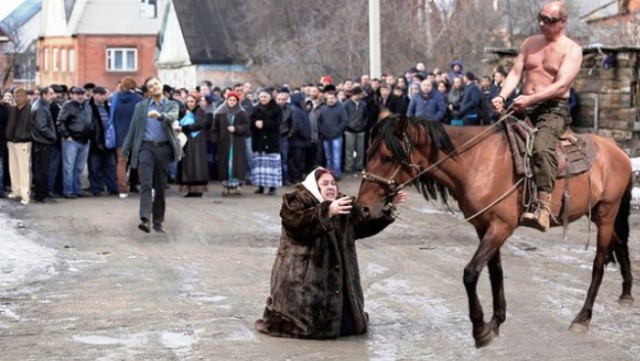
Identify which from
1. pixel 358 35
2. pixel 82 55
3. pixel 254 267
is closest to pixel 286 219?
pixel 254 267

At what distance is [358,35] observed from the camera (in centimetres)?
4291

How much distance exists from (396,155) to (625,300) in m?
3.01

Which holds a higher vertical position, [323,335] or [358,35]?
[358,35]

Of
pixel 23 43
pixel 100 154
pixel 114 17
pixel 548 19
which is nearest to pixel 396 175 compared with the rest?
pixel 548 19

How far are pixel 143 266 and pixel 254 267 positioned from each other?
1149 millimetres

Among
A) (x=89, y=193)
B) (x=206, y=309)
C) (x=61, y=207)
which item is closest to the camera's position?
(x=206, y=309)

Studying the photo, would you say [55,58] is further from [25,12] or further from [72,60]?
[25,12]

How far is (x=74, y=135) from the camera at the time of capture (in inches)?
783

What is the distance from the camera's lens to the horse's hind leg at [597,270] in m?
9.95

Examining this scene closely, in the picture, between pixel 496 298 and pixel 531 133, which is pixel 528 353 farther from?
pixel 531 133

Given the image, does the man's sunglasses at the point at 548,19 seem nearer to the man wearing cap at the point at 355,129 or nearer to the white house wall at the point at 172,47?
the man wearing cap at the point at 355,129

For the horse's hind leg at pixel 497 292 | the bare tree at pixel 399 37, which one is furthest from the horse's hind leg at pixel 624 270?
the bare tree at pixel 399 37

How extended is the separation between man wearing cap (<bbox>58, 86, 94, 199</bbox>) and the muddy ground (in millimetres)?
2168

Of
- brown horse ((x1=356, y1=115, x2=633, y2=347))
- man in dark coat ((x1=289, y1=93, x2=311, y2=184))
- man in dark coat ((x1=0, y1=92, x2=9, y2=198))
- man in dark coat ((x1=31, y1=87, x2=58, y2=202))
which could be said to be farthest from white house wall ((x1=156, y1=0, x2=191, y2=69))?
brown horse ((x1=356, y1=115, x2=633, y2=347))
